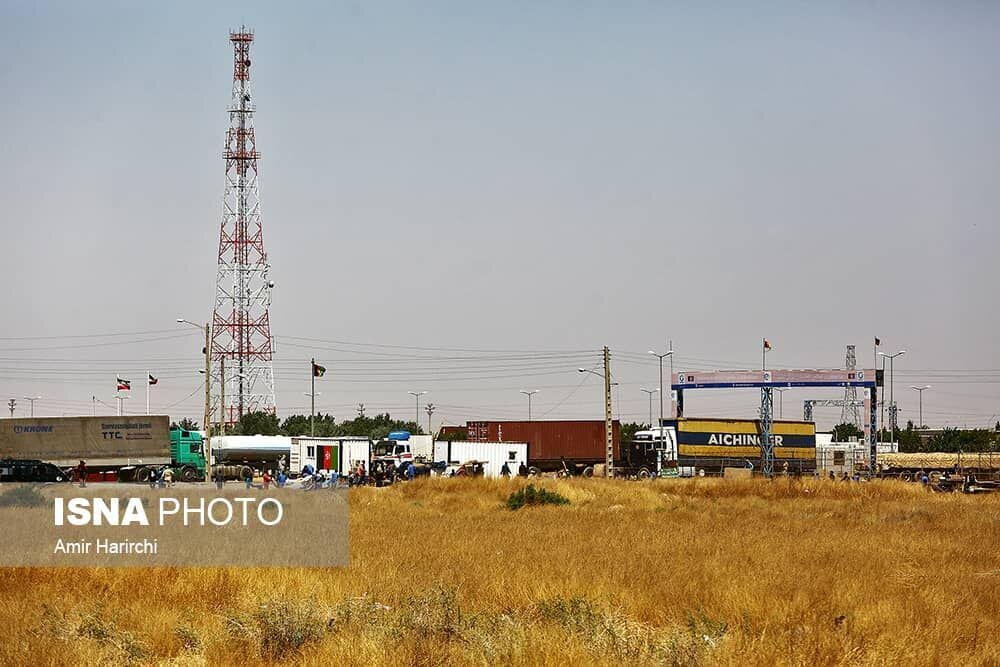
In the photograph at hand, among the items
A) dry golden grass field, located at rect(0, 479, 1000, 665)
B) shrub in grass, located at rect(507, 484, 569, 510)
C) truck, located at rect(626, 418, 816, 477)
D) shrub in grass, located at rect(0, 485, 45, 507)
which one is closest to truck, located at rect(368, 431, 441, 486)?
truck, located at rect(626, 418, 816, 477)

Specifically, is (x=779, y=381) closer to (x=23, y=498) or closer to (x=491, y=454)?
(x=491, y=454)

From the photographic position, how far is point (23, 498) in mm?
32688

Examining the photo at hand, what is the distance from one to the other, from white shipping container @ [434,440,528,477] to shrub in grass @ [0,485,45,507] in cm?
3546

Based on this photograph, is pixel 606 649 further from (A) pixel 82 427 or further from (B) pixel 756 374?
(B) pixel 756 374

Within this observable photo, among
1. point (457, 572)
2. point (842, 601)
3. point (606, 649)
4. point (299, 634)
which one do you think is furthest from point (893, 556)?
point (299, 634)

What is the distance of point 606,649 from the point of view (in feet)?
36.4

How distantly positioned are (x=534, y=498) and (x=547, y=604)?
2529 centimetres

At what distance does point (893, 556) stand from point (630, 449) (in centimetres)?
5277

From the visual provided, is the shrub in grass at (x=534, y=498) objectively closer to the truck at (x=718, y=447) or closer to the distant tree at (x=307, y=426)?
the truck at (x=718, y=447)

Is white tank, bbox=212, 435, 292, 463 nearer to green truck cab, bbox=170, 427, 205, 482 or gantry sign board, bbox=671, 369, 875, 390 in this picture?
green truck cab, bbox=170, 427, 205, 482

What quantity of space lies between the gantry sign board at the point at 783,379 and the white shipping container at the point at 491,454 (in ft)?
50.8

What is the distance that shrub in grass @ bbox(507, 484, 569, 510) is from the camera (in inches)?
1486

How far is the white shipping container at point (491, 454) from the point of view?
2724 inches

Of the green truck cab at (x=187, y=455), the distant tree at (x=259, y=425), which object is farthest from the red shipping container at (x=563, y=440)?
the distant tree at (x=259, y=425)
